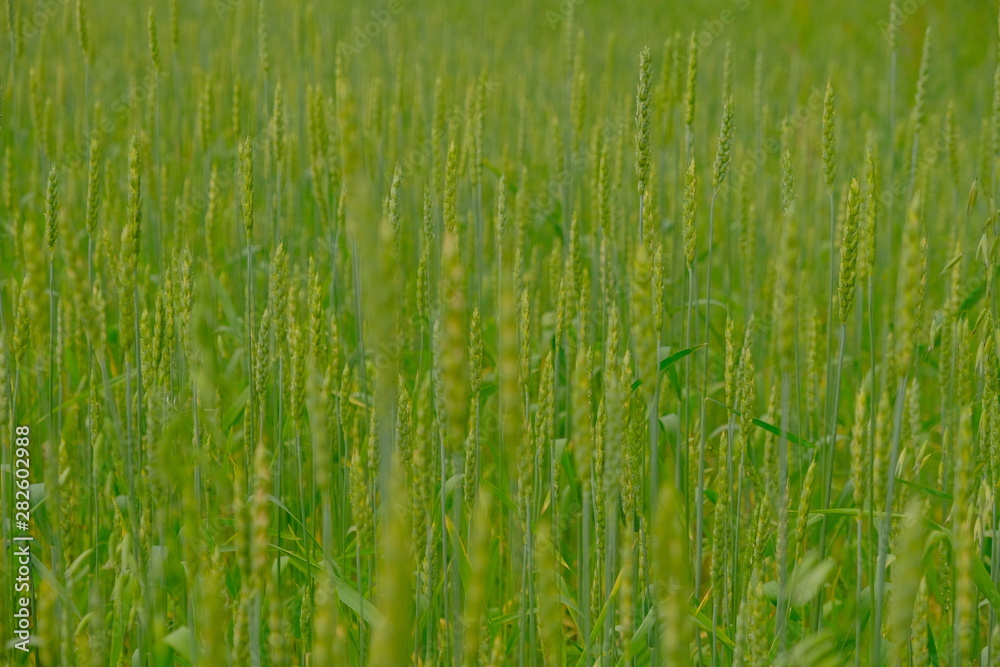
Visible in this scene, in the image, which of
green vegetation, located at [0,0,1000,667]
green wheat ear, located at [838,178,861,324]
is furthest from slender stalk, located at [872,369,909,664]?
green wheat ear, located at [838,178,861,324]

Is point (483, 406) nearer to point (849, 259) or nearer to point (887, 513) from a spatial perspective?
point (849, 259)

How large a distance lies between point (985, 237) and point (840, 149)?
2649mm

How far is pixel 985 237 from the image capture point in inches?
62.6

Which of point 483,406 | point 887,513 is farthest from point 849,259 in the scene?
point 483,406

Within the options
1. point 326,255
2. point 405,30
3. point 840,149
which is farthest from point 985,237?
point 405,30

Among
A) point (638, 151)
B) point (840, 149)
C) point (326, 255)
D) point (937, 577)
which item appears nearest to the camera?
point (638, 151)

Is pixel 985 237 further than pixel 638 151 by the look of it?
Yes

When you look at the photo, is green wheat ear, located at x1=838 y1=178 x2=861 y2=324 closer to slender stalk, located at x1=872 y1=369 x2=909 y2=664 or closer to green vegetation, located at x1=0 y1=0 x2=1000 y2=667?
green vegetation, located at x1=0 y1=0 x2=1000 y2=667

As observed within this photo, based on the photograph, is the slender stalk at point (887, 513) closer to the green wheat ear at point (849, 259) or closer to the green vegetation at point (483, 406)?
the green vegetation at point (483, 406)

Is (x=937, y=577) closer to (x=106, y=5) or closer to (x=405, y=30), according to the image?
(x=405, y=30)

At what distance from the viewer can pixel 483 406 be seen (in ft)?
7.37

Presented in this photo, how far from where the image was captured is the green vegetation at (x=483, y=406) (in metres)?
0.89

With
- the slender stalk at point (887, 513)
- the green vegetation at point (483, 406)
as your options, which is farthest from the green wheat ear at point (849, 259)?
the slender stalk at point (887, 513)

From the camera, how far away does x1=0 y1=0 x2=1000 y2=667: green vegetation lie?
2.92ft
